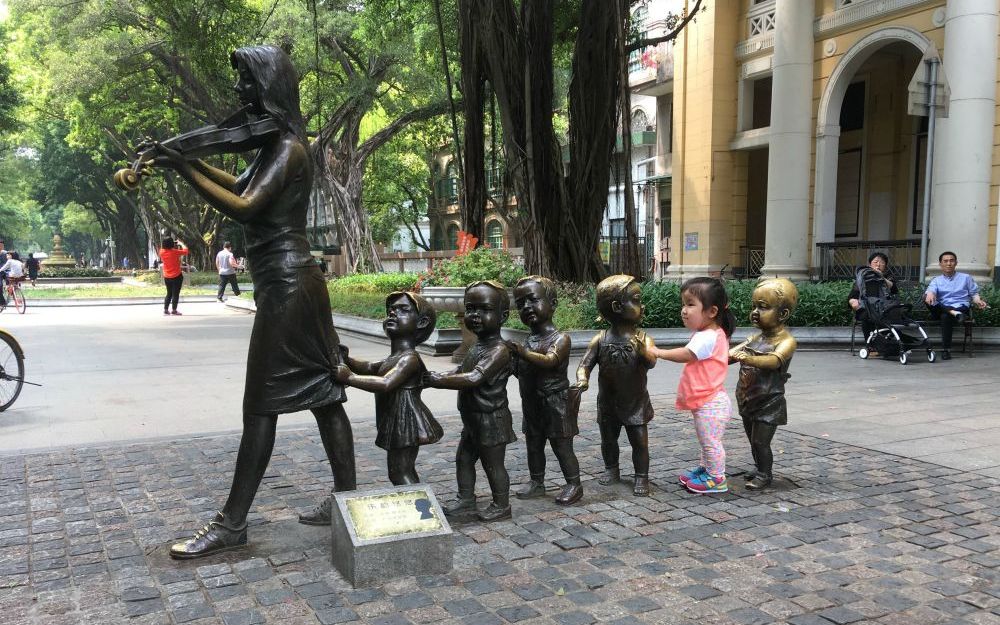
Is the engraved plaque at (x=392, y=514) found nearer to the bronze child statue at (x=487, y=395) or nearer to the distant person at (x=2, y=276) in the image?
the bronze child statue at (x=487, y=395)

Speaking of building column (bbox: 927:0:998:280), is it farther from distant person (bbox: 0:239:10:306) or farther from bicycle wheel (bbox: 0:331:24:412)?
distant person (bbox: 0:239:10:306)

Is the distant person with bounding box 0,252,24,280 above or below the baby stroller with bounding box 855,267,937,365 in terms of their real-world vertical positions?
above

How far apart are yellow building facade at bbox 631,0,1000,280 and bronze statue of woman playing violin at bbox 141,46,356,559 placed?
38.2ft

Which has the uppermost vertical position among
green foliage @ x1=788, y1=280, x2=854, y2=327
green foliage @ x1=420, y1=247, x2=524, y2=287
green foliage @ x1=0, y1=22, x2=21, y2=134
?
green foliage @ x1=0, y1=22, x2=21, y2=134

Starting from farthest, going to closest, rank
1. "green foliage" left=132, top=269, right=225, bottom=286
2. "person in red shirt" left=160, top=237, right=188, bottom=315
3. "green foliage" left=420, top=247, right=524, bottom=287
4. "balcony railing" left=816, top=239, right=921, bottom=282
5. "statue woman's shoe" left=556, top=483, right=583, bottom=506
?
"green foliage" left=132, top=269, right=225, bottom=286, "person in red shirt" left=160, top=237, right=188, bottom=315, "balcony railing" left=816, top=239, right=921, bottom=282, "green foliage" left=420, top=247, right=524, bottom=287, "statue woman's shoe" left=556, top=483, right=583, bottom=506

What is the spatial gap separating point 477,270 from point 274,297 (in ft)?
23.7

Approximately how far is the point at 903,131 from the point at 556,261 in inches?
397

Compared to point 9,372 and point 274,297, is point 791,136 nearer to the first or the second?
point 9,372

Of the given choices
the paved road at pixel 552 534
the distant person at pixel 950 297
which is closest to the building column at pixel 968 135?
the distant person at pixel 950 297

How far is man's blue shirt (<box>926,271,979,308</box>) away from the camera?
10297 millimetres

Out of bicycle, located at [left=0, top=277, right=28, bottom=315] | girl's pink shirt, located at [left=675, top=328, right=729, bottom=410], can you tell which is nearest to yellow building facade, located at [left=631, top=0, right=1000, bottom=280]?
girl's pink shirt, located at [left=675, top=328, right=729, bottom=410]

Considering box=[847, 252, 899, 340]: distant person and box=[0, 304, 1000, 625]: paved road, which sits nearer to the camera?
box=[0, 304, 1000, 625]: paved road

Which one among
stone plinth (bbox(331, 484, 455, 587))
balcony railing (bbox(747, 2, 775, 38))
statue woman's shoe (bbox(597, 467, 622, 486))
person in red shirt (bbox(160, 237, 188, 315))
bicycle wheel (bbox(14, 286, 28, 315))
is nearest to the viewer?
stone plinth (bbox(331, 484, 455, 587))

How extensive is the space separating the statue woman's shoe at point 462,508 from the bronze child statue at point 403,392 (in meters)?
0.36
